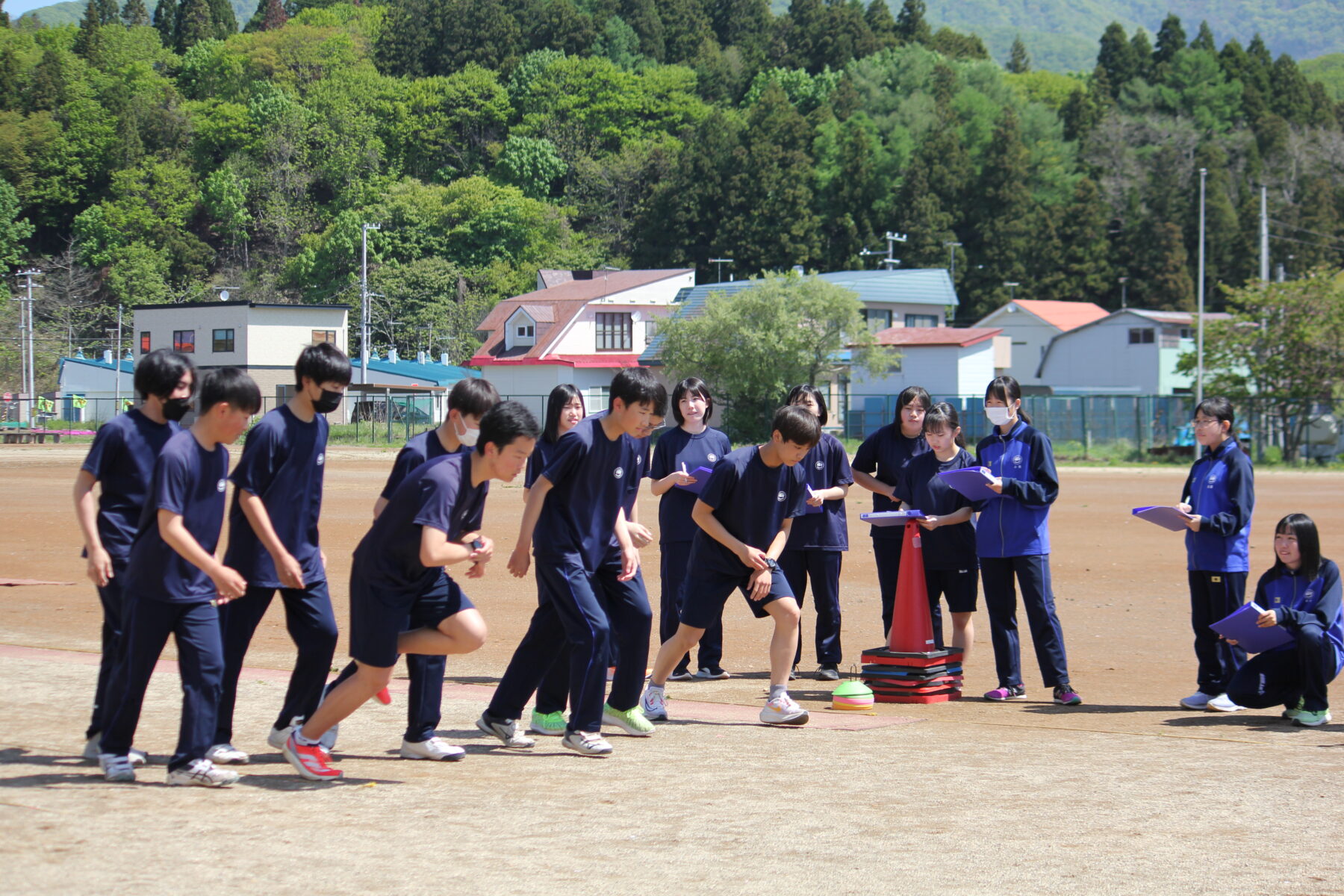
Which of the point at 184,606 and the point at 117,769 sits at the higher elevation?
the point at 184,606

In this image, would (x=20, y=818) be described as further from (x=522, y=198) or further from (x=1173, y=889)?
(x=522, y=198)

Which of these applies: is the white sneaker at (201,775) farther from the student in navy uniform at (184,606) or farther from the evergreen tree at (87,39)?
the evergreen tree at (87,39)

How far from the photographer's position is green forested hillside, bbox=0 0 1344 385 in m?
86.2

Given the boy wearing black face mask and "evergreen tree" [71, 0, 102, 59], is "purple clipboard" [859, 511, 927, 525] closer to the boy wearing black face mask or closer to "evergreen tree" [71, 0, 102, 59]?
the boy wearing black face mask

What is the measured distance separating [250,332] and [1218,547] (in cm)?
6160

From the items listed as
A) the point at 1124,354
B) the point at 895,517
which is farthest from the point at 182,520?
the point at 1124,354

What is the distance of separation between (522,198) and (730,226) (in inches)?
661

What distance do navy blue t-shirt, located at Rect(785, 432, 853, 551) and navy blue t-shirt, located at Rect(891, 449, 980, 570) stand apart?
50 cm

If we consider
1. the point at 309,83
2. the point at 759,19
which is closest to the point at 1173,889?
the point at 309,83

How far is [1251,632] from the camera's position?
7590 millimetres

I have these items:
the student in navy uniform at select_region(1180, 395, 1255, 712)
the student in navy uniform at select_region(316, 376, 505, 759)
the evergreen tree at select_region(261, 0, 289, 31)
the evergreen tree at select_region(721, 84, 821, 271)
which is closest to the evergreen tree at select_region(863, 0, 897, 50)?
the evergreen tree at select_region(721, 84, 821, 271)

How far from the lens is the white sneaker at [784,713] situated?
7.24m

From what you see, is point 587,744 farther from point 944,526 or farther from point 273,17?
point 273,17

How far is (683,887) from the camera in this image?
4375 millimetres
